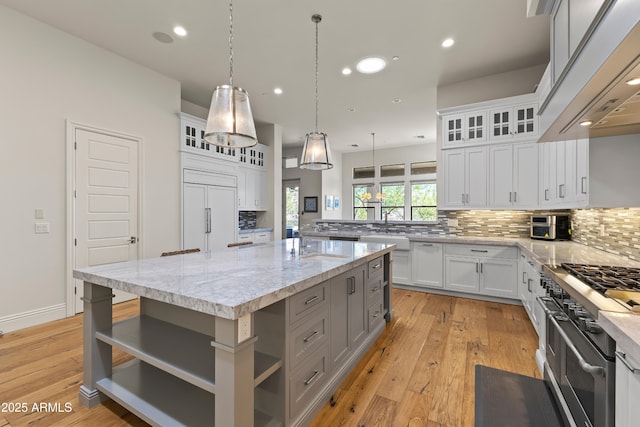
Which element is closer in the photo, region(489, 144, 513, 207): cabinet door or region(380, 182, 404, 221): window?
region(489, 144, 513, 207): cabinet door

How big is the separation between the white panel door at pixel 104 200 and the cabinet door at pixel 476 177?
4.72 metres

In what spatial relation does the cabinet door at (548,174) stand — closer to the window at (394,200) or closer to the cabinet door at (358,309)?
the cabinet door at (358,309)

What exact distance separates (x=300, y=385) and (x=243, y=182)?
4996mm

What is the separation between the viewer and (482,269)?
3.95 meters

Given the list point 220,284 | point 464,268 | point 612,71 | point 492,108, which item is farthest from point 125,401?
point 492,108

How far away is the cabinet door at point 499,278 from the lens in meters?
3.78

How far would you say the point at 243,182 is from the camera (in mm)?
6117

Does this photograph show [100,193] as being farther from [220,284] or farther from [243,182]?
[220,284]

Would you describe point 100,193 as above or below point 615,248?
above

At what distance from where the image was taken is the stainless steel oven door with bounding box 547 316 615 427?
106 centimetres

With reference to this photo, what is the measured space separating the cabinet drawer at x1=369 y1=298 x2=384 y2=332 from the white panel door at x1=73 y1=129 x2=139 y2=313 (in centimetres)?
329

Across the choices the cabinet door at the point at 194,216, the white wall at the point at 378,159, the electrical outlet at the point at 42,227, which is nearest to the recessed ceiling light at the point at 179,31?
the cabinet door at the point at 194,216

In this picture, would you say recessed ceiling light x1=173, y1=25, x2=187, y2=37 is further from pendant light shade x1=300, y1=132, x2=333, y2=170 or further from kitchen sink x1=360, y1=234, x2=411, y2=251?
kitchen sink x1=360, y1=234, x2=411, y2=251

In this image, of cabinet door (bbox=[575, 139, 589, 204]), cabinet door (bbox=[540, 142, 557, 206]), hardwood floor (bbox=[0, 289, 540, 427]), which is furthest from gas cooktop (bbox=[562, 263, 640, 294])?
cabinet door (bbox=[540, 142, 557, 206])
